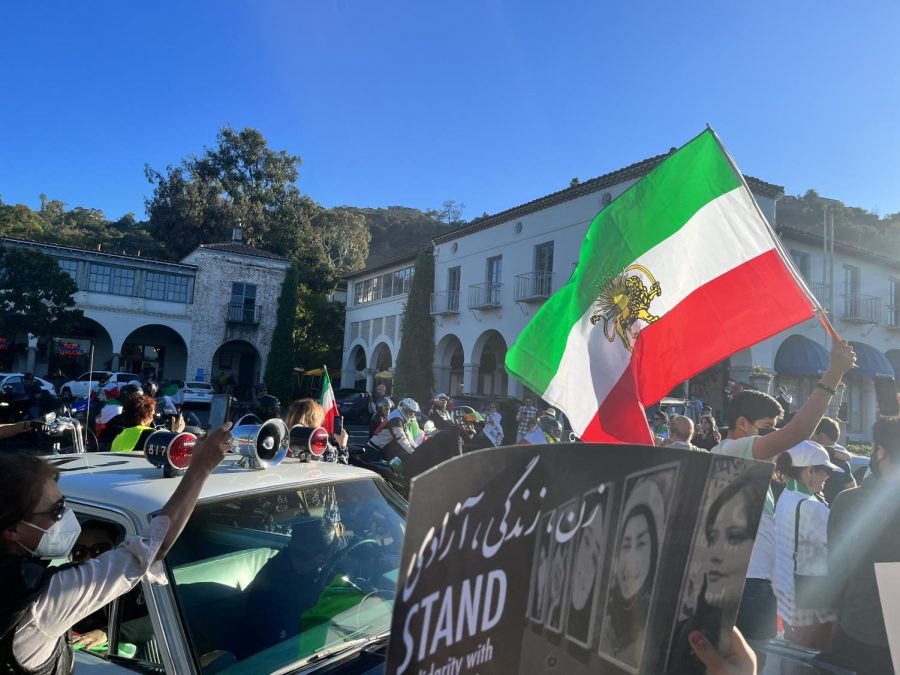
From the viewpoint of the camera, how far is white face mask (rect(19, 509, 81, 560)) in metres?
1.79

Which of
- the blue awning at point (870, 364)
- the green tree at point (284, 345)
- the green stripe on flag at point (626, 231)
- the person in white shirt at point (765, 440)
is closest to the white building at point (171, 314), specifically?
the green tree at point (284, 345)

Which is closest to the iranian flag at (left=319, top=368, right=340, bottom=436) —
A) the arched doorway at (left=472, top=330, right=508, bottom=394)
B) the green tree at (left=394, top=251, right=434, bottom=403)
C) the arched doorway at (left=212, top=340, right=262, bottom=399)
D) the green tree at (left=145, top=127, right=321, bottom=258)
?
the arched doorway at (left=472, top=330, right=508, bottom=394)

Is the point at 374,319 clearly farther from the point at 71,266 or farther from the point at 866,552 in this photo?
the point at 866,552

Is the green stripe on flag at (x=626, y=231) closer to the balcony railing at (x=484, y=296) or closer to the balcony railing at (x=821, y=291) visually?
the balcony railing at (x=821, y=291)

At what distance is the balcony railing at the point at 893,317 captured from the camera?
2516cm

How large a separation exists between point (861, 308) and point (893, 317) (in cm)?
271

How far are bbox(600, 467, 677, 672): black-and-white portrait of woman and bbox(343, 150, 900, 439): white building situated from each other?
767 inches

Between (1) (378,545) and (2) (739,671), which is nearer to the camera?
(2) (739,671)

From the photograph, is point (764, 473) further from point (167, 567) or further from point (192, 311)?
point (192, 311)

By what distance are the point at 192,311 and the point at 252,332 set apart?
3592mm

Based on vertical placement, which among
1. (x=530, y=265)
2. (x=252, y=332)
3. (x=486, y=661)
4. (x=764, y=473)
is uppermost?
(x=530, y=265)

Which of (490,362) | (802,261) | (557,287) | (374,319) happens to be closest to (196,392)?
(374,319)

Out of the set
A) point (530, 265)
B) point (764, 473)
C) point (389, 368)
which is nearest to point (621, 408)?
point (764, 473)

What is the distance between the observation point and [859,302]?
79.5ft
